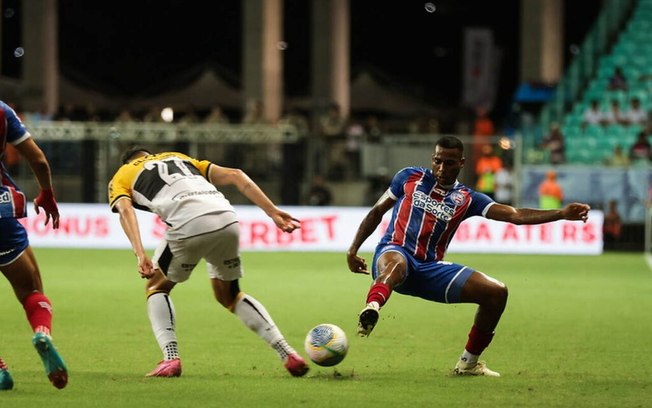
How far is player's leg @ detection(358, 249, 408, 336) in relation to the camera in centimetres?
838

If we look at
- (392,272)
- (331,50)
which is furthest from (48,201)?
(331,50)

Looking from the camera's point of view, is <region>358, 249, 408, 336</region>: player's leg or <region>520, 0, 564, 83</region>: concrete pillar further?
<region>520, 0, 564, 83</region>: concrete pillar

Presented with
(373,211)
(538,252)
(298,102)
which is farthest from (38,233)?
(298,102)

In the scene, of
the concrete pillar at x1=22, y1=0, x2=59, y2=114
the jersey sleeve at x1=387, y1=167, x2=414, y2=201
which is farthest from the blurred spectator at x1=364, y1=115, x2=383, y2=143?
the jersey sleeve at x1=387, y1=167, x2=414, y2=201

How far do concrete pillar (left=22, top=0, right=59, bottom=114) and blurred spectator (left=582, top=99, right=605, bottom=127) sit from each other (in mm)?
18228

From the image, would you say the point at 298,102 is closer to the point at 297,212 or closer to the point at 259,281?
the point at 297,212

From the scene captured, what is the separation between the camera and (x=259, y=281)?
18844 mm

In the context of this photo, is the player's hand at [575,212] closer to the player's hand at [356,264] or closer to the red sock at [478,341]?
the red sock at [478,341]

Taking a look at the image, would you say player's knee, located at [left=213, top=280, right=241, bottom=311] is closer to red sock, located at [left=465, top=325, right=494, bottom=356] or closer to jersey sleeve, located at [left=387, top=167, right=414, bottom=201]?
jersey sleeve, located at [left=387, top=167, right=414, bottom=201]

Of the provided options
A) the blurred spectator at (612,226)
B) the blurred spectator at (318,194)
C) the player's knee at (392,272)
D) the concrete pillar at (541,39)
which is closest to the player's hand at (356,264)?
the player's knee at (392,272)

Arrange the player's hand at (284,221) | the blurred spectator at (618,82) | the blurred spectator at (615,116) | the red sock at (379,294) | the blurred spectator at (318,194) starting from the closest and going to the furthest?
the red sock at (379,294) < the player's hand at (284,221) < the blurred spectator at (318,194) < the blurred spectator at (615,116) < the blurred spectator at (618,82)

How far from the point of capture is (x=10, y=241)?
8.35 metres

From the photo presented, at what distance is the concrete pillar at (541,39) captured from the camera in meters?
35.7

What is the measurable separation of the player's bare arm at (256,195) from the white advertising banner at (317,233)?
16.1 m
